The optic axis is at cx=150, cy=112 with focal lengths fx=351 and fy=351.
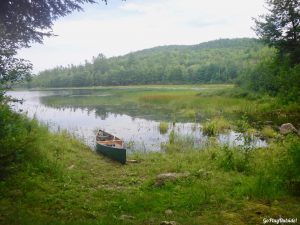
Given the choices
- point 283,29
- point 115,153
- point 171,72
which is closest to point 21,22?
point 115,153

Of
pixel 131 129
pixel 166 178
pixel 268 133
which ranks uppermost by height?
pixel 166 178

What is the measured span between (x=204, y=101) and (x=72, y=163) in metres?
28.9

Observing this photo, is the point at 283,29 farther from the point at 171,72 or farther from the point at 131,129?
the point at 171,72

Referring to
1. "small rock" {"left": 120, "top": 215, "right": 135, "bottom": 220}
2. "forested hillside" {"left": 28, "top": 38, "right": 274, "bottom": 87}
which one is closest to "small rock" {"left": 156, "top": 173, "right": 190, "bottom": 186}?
"small rock" {"left": 120, "top": 215, "right": 135, "bottom": 220}

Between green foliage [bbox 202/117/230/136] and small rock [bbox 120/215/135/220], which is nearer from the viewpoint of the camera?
small rock [bbox 120/215/135/220]

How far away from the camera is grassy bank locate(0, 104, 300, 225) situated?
716 cm

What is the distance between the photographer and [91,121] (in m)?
31.6

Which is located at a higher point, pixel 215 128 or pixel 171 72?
pixel 171 72

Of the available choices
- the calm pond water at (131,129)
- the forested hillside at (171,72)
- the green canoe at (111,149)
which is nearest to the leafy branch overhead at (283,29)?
the calm pond water at (131,129)

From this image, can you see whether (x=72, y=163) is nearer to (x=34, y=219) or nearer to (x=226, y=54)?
(x=34, y=219)

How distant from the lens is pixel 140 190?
1011cm

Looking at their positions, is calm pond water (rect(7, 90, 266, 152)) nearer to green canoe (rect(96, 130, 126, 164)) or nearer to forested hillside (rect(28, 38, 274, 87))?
green canoe (rect(96, 130, 126, 164))

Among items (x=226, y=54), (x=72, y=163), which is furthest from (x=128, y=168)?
(x=226, y=54)

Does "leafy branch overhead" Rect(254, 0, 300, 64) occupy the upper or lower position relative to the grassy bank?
upper
